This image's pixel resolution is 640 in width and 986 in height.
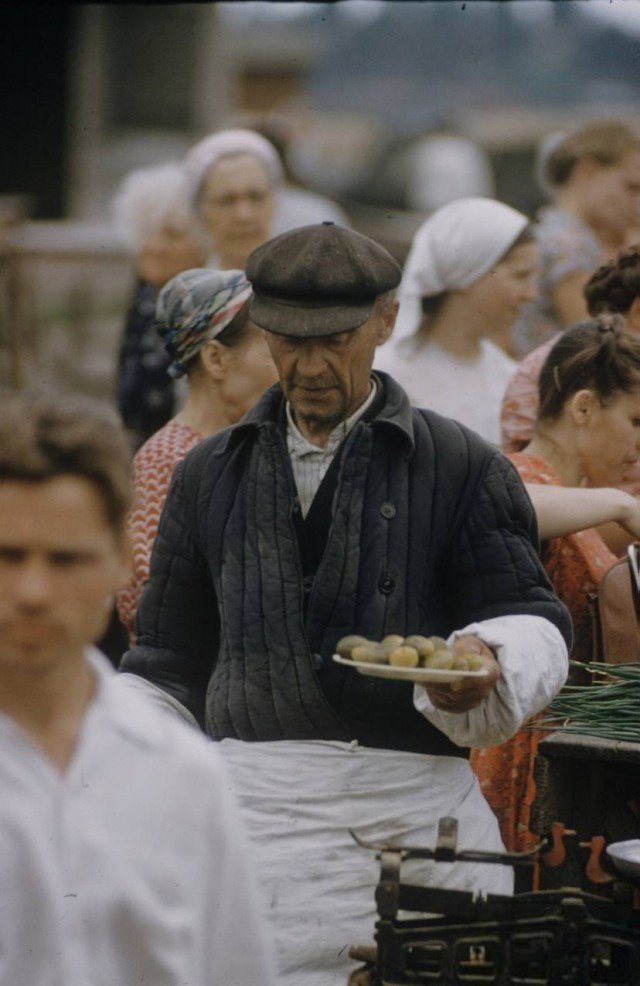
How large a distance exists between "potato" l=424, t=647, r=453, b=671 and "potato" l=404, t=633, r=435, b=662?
0.01 metres

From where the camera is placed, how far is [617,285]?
17.5 ft

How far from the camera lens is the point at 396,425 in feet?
11.7

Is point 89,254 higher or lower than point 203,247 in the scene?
lower

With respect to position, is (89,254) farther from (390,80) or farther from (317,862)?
(390,80)

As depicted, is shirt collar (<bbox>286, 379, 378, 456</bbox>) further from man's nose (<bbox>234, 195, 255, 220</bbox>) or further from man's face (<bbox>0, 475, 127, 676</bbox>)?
man's nose (<bbox>234, 195, 255, 220</bbox>)

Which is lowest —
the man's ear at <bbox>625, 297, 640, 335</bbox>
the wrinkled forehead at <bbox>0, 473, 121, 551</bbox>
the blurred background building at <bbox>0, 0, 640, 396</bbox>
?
the blurred background building at <bbox>0, 0, 640, 396</bbox>

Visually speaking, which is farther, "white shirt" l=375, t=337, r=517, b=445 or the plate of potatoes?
"white shirt" l=375, t=337, r=517, b=445

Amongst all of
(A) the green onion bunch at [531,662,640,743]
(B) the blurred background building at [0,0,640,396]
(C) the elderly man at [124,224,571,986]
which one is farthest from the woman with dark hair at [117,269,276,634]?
(B) the blurred background building at [0,0,640,396]

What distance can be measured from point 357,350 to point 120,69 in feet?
66.2

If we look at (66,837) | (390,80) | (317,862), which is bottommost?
(390,80)

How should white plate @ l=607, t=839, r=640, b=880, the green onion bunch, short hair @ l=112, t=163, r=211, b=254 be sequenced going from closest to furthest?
white plate @ l=607, t=839, r=640, b=880 → the green onion bunch → short hair @ l=112, t=163, r=211, b=254

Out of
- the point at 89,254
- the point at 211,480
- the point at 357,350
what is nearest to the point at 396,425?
the point at 357,350

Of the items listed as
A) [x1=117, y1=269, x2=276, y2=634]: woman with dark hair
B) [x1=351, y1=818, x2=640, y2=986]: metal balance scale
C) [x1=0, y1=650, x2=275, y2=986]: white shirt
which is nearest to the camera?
[x1=0, y1=650, x2=275, y2=986]: white shirt

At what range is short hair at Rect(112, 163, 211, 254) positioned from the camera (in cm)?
755
